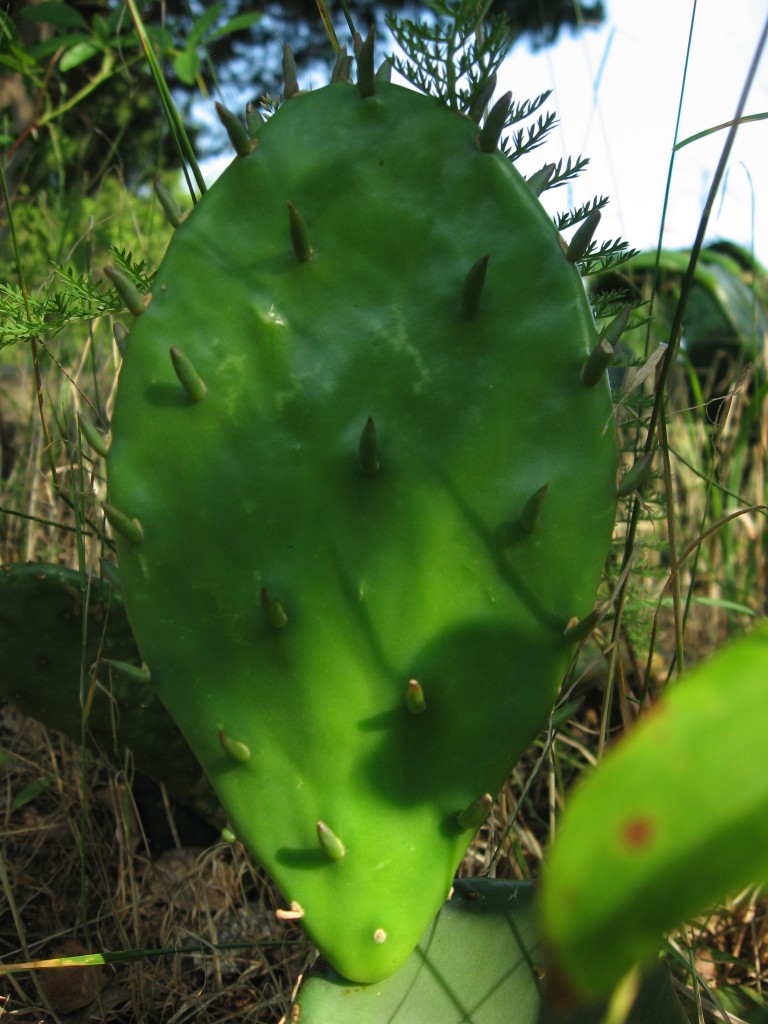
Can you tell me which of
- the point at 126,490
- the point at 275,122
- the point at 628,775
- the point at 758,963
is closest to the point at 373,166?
the point at 275,122

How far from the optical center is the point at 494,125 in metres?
0.66

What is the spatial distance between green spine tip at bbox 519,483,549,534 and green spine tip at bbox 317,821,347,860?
233 millimetres

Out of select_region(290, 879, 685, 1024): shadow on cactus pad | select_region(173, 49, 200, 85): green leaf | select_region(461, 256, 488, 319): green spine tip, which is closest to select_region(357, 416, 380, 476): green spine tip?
select_region(461, 256, 488, 319): green spine tip

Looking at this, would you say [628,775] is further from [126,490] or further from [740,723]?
[126,490]

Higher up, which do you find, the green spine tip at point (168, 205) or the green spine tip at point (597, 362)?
the green spine tip at point (168, 205)

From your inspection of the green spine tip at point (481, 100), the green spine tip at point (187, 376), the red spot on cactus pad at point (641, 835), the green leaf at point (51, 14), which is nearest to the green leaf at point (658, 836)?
the red spot on cactus pad at point (641, 835)

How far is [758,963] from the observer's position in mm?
981

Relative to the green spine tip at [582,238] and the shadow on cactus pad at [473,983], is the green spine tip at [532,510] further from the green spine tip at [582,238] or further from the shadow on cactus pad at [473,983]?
the shadow on cactus pad at [473,983]

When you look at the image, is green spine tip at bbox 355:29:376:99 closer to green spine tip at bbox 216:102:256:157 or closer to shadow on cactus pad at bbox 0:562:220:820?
green spine tip at bbox 216:102:256:157

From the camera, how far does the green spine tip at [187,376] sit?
627mm

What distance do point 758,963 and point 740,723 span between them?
91 centimetres

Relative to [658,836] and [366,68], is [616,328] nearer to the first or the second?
[366,68]

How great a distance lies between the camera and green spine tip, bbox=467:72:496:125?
689 millimetres

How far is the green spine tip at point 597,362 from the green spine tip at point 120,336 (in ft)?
1.07
